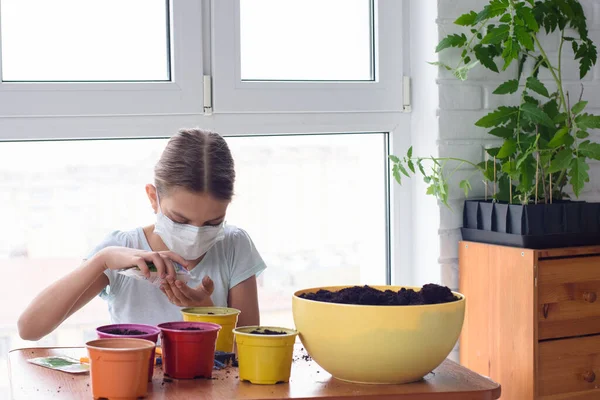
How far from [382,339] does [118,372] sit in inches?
15.8

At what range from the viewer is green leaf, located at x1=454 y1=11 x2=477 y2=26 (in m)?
2.32

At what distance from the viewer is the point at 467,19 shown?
7.61ft

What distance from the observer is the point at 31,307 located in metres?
1.75

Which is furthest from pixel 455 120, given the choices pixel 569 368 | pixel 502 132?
pixel 569 368

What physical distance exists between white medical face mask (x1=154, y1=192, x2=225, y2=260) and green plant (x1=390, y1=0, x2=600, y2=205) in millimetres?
758

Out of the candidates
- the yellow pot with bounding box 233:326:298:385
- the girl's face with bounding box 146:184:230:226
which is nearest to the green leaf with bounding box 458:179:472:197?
the girl's face with bounding box 146:184:230:226

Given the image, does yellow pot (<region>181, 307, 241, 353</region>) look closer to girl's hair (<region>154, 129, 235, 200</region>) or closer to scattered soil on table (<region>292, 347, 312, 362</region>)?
scattered soil on table (<region>292, 347, 312, 362</region>)

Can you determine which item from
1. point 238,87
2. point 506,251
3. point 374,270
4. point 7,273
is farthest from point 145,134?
point 506,251

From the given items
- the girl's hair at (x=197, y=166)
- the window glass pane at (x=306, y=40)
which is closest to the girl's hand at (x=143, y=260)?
the girl's hair at (x=197, y=166)

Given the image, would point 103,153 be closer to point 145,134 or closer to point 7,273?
point 145,134

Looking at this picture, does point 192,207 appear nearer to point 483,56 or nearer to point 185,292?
point 185,292

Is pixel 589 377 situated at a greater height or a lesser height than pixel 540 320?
lesser

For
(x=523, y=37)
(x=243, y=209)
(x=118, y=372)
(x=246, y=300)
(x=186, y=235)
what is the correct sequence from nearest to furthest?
(x=118, y=372) < (x=186, y=235) < (x=246, y=300) < (x=523, y=37) < (x=243, y=209)

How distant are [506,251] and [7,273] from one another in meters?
1.32
